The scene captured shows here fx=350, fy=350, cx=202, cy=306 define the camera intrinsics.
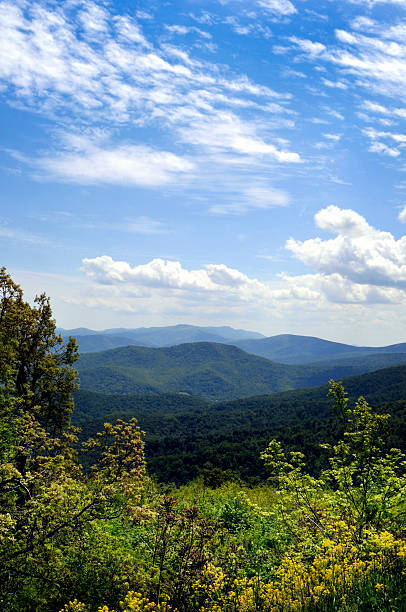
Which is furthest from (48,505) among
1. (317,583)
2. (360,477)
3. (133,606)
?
(360,477)

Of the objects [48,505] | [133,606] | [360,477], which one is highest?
[360,477]

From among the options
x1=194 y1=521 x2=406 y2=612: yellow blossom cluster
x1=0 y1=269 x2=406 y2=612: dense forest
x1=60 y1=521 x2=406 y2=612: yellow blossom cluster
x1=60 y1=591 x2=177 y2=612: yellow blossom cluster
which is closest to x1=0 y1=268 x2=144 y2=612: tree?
x1=0 y1=269 x2=406 y2=612: dense forest

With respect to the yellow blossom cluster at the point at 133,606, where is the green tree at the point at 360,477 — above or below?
above

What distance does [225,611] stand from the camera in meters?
8.57

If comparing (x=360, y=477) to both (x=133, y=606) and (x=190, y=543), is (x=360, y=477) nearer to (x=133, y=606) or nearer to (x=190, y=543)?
(x=190, y=543)

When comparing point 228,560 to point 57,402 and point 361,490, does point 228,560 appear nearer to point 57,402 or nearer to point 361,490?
point 361,490

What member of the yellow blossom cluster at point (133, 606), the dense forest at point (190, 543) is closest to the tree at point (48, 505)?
the dense forest at point (190, 543)

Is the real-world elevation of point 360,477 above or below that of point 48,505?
above

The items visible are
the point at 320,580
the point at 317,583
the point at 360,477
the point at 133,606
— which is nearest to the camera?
the point at 133,606

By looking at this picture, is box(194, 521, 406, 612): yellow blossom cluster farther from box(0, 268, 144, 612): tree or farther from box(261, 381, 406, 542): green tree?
box(0, 268, 144, 612): tree

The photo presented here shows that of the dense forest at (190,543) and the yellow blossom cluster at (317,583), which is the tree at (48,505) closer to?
the dense forest at (190,543)

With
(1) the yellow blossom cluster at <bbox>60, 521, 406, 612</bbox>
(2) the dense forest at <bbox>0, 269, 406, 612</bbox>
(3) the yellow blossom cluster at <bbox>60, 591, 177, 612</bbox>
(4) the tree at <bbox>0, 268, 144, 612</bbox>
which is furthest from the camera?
(4) the tree at <bbox>0, 268, 144, 612</bbox>

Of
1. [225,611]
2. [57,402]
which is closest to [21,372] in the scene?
[57,402]

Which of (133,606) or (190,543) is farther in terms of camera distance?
(190,543)
